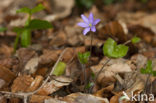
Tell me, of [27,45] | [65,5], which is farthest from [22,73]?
[65,5]

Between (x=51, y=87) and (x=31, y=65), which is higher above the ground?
(x=31, y=65)

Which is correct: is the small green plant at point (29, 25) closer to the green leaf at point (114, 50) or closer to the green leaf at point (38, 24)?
the green leaf at point (38, 24)

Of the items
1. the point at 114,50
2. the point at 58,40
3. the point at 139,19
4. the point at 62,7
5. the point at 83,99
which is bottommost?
the point at 83,99

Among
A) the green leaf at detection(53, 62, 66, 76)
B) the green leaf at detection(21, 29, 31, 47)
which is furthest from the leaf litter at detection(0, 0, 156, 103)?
the green leaf at detection(21, 29, 31, 47)

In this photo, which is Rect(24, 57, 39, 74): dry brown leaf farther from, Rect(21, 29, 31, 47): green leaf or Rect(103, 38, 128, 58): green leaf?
Rect(103, 38, 128, 58): green leaf

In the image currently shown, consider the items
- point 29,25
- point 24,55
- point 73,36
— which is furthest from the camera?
point 73,36

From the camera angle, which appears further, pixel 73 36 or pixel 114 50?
pixel 73 36

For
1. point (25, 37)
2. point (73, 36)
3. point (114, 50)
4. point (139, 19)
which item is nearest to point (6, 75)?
point (25, 37)

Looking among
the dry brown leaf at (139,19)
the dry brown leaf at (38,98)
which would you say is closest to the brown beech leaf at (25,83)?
the dry brown leaf at (38,98)

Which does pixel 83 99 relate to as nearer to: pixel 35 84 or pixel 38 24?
pixel 35 84
